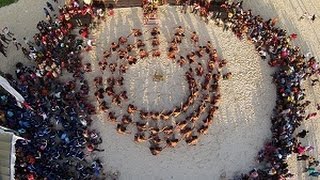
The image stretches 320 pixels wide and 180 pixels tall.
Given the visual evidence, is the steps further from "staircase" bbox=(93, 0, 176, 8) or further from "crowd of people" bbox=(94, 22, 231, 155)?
"crowd of people" bbox=(94, 22, 231, 155)

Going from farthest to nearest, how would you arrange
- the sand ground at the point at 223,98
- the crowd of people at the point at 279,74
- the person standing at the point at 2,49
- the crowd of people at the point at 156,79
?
the person standing at the point at 2,49 < the crowd of people at the point at 156,79 < the sand ground at the point at 223,98 < the crowd of people at the point at 279,74

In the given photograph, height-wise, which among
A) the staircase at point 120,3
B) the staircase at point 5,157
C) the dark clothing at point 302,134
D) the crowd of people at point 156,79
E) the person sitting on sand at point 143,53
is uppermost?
the staircase at point 120,3

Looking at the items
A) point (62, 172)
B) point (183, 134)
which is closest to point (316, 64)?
point (183, 134)

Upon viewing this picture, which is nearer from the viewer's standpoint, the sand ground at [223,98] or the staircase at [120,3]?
the sand ground at [223,98]

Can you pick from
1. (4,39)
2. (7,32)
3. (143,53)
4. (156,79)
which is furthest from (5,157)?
(143,53)

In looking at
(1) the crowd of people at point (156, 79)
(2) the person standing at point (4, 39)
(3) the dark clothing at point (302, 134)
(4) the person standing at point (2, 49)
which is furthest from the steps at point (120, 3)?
(3) the dark clothing at point (302, 134)

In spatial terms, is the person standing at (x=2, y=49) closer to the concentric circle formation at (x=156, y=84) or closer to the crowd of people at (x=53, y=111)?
the crowd of people at (x=53, y=111)

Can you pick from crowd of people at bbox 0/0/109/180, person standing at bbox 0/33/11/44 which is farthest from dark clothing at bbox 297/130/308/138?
person standing at bbox 0/33/11/44
